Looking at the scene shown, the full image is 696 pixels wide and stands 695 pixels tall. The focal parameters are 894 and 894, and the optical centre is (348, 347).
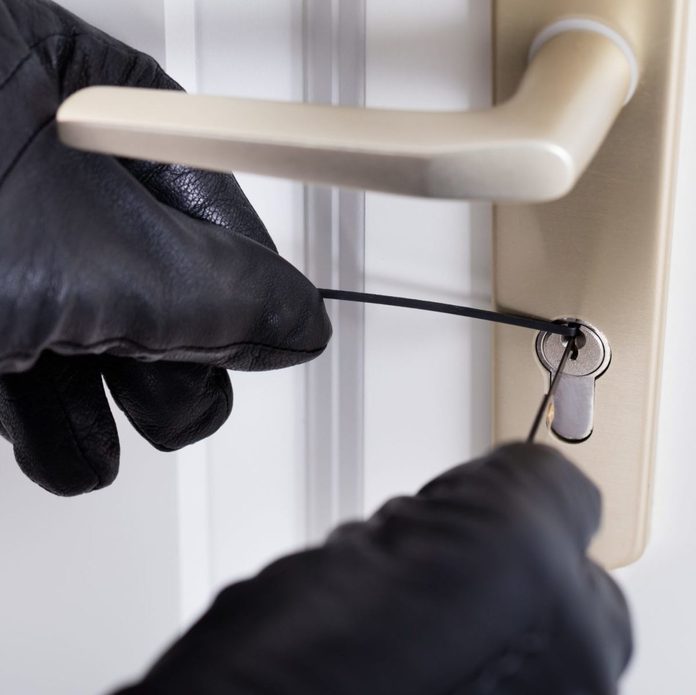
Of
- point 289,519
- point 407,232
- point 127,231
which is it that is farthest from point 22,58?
point 289,519

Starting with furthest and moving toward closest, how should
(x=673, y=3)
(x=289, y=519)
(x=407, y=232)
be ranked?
(x=289, y=519) → (x=407, y=232) → (x=673, y=3)

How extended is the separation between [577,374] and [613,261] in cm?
4

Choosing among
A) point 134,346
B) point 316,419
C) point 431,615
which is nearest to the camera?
point 431,615

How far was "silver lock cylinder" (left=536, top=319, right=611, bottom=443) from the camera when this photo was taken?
30 cm

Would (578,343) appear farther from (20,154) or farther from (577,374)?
(20,154)

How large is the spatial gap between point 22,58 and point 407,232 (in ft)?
0.54

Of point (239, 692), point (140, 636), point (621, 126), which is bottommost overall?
point (140, 636)

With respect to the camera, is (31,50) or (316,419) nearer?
(31,50)

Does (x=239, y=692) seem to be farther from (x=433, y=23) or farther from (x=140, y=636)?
(x=140, y=636)

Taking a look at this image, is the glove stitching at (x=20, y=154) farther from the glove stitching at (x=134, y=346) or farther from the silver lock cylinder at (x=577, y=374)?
the silver lock cylinder at (x=577, y=374)

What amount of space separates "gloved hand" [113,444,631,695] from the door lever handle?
64mm

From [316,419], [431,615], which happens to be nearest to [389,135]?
[431,615]

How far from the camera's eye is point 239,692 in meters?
0.15

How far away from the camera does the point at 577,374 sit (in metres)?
0.31
